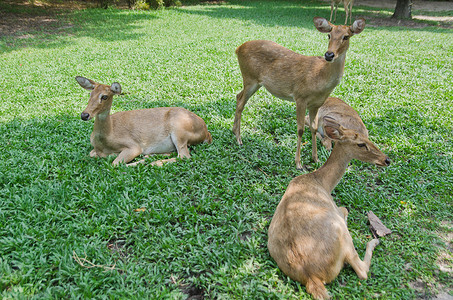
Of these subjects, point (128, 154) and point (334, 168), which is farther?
point (128, 154)

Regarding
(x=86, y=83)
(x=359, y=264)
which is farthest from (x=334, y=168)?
(x=86, y=83)

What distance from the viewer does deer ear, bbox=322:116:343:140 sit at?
140 inches

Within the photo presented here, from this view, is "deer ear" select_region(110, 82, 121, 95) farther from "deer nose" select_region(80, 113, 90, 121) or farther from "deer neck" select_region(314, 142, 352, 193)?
"deer neck" select_region(314, 142, 352, 193)

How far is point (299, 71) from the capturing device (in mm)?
4535

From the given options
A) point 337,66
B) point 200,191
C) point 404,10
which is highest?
point 404,10

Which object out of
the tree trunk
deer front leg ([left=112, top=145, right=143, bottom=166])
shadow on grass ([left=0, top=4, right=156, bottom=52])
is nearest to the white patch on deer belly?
deer front leg ([left=112, top=145, right=143, bottom=166])

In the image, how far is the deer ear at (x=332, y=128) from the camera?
11.7ft

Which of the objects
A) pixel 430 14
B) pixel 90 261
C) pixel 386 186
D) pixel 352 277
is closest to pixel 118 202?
pixel 90 261

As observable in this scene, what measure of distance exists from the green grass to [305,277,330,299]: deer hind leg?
5.0 inches

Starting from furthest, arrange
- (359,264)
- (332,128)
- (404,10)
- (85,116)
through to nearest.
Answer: (404,10), (85,116), (332,128), (359,264)

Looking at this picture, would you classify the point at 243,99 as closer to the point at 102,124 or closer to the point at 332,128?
the point at 332,128

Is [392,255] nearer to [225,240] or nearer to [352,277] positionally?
[352,277]

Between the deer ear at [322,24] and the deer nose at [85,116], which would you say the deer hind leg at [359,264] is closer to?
the deer ear at [322,24]

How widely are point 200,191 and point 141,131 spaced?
1.38 m
